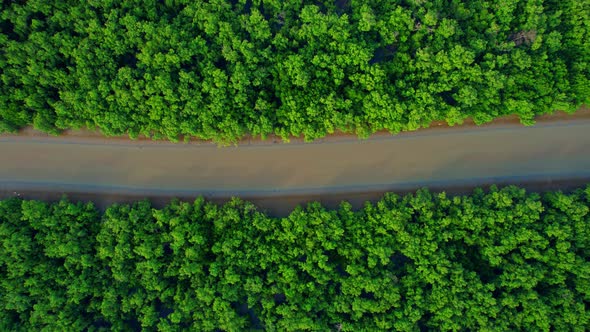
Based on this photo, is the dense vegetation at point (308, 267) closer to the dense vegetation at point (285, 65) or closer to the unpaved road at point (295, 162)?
the unpaved road at point (295, 162)

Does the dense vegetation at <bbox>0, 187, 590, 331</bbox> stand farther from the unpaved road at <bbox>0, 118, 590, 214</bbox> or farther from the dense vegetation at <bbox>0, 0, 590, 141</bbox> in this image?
the dense vegetation at <bbox>0, 0, 590, 141</bbox>

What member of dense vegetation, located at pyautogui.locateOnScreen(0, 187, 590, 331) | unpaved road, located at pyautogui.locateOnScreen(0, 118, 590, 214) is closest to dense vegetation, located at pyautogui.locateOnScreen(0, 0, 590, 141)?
unpaved road, located at pyautogui.locateOnScreen(0, 118, 590, 214)

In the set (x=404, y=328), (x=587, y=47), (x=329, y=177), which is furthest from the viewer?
(x=329, y=177)

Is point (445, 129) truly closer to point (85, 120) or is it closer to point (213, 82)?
point (213, 82)

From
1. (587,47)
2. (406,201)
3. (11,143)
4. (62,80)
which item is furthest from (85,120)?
(587,47)

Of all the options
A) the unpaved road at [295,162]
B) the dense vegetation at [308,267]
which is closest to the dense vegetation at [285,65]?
the unpaved road at [295,162]

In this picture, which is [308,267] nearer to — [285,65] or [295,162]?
[295,162]
